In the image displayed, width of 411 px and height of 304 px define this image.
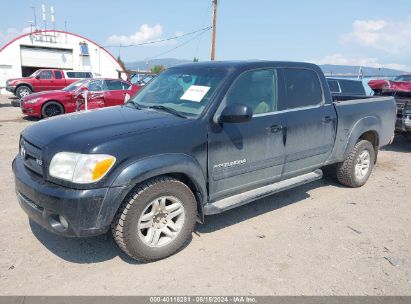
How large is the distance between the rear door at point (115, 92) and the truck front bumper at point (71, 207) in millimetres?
10191

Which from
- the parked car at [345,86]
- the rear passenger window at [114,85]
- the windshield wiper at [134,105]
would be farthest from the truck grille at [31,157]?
the rear passenger window at [114,85]

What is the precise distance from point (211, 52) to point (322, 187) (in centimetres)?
1995

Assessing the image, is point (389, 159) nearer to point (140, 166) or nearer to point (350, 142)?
point (350, 142)

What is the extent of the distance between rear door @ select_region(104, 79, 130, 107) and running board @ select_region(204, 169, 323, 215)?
9.57 metres

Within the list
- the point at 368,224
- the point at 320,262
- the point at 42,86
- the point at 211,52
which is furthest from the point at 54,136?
the point at 211,52

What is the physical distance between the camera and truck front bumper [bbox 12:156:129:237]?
2.81 metres

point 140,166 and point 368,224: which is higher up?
point 140,166

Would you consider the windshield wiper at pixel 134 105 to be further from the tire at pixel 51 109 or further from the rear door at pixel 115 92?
the tire at pixel 51 109

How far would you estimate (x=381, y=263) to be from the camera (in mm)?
3369

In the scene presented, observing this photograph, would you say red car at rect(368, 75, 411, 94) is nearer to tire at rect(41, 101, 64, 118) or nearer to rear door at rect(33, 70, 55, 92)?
tire at rect(41, 101, 64, 118)

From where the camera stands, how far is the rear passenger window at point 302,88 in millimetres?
4297

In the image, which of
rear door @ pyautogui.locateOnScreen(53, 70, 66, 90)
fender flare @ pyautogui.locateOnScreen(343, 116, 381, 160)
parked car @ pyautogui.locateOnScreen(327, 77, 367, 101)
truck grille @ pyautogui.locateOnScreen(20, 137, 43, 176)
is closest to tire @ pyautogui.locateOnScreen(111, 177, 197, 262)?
truck grille @ pyautogui.locateOnScreen(20, 137, 43, 176)

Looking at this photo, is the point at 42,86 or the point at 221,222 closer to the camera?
the point at 221,222

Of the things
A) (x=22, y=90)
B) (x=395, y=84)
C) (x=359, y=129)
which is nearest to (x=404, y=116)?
(x=359, y=129)
